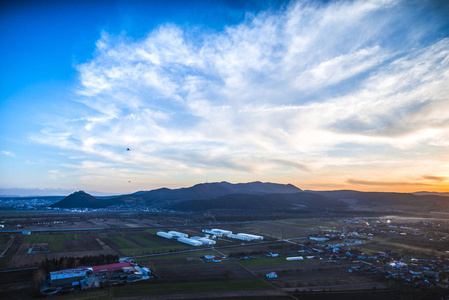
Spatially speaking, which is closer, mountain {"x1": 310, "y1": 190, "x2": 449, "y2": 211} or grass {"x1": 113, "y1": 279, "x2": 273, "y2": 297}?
grass {"x1": 113, "y1": 279, "x2": 273, "y2": 297}

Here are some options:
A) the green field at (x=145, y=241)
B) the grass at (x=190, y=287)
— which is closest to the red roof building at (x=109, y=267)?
the grass at (x=190, y=287)

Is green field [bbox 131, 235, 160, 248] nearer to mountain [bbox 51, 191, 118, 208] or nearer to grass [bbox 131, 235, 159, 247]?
grass [bbox 131, 235, 159, 247]

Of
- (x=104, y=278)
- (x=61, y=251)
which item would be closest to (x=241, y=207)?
Result: (x=61, y=251)

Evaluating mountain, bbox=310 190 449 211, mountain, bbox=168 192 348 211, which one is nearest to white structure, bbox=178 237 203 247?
mountain, bbox=168 192 348 211

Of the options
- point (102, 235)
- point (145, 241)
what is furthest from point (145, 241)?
point (102, 235)

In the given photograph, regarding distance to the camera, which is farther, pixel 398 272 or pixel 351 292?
pixel 398 272

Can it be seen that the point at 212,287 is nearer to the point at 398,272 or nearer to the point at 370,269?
the point at 370,269

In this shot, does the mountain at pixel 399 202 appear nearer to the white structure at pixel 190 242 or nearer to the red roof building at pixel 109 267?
the white structure at pixel 190 242

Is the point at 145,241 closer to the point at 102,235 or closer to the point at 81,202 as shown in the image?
the point at 102,235
